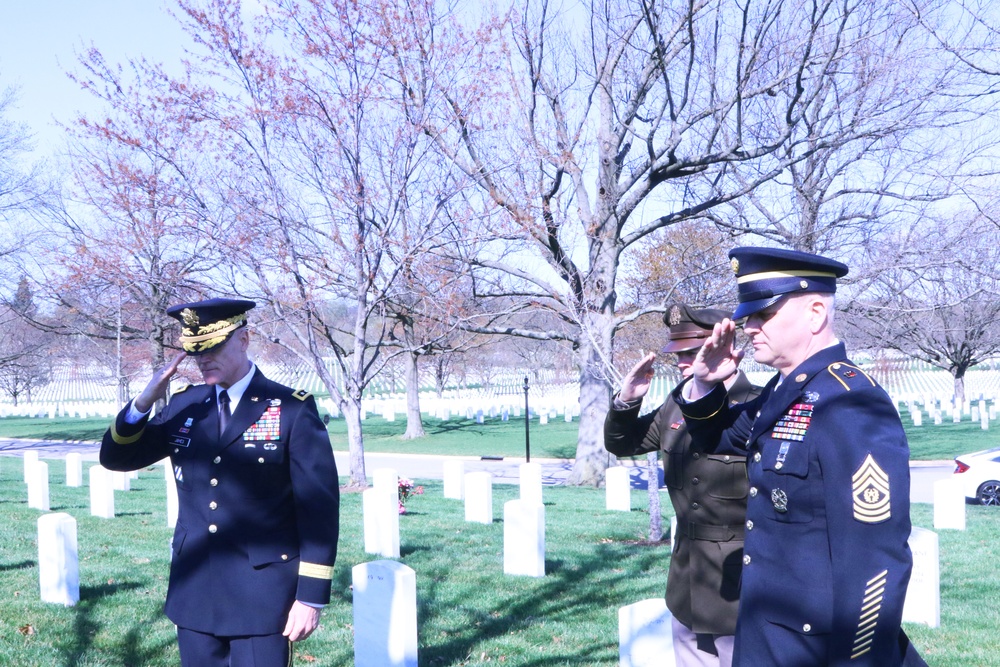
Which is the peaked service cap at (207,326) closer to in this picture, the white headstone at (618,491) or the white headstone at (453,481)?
the white headstone at (618,491)

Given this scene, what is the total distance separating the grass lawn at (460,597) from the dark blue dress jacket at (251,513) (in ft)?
7.54

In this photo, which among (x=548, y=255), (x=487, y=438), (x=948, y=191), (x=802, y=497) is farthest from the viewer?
(x=487, y=438)

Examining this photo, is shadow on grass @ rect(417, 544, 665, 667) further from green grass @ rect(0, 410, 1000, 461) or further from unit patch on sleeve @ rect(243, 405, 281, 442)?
green grass @ rect(0, 410, 1000, 461)

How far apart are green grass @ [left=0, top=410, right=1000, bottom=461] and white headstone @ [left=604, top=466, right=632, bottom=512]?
48.9 feet

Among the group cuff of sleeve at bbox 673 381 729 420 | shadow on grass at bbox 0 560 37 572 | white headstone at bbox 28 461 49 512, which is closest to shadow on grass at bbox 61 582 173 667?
shadow on grass at bbox 0 560 37 572

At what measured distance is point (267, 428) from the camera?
393 centimetres

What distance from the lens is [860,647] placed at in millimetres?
2521

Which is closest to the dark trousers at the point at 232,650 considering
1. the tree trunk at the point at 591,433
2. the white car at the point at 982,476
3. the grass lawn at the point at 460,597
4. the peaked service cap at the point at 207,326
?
the peaked service cap at the point at 207,326

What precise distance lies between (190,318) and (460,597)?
4461mm

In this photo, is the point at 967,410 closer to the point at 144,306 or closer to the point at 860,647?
the point at 144,306

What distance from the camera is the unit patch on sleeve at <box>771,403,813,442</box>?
283 centimetres

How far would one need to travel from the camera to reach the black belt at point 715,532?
4020 millimetres

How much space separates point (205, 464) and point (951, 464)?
80.6 feet

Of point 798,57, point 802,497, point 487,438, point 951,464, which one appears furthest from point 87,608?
point 487,438
